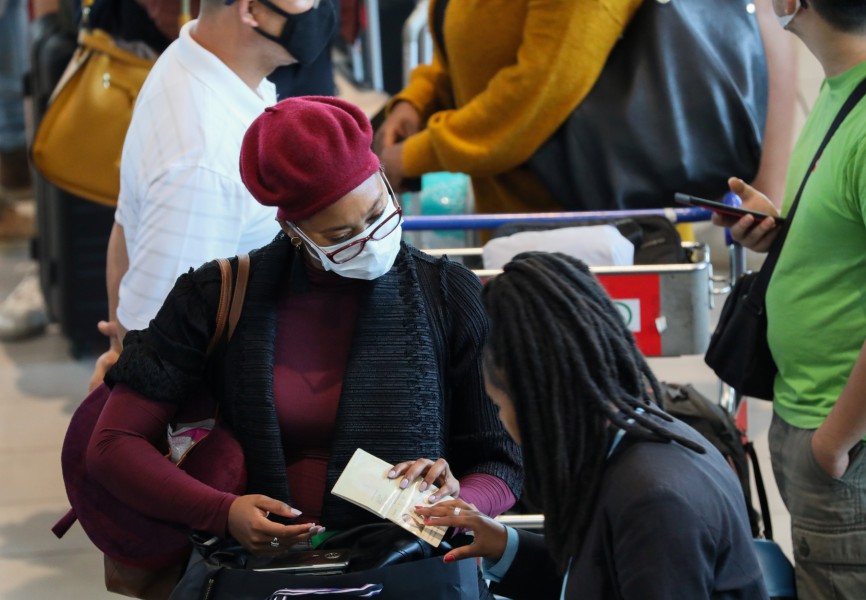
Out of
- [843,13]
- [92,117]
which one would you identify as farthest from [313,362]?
[92,117]

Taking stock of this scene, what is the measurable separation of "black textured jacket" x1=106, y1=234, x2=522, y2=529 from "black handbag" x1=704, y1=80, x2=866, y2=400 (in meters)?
0.71

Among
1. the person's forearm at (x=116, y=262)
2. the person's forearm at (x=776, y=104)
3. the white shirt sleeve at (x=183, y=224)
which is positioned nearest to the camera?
the white shirt sleeve at (x=183, y=224)

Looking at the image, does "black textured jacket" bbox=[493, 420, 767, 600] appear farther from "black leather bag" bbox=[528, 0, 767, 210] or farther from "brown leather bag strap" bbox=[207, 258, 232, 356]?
"black leather bag" bbox=[528, 0, 767, 210]

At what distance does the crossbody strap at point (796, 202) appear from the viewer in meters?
2.47

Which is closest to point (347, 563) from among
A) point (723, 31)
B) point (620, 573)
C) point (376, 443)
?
point (376, 443)

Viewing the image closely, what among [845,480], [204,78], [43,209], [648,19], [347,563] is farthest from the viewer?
[43,209]

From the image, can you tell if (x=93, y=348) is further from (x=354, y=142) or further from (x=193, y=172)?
(x=354, y=142)

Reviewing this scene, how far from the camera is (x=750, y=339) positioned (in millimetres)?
2736

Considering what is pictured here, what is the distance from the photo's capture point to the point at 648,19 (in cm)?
337

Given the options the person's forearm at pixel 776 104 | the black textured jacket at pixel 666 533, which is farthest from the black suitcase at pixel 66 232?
the black textured jacket at pixel 666 533

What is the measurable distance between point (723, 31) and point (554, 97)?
1.66ft

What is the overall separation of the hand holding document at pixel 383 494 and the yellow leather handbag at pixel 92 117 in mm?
2230

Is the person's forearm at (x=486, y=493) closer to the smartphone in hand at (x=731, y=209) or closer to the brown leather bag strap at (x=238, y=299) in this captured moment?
the brown leather bag strap at (x=238, y=299)

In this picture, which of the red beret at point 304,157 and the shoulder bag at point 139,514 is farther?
the shoulder bag at point 139,514
